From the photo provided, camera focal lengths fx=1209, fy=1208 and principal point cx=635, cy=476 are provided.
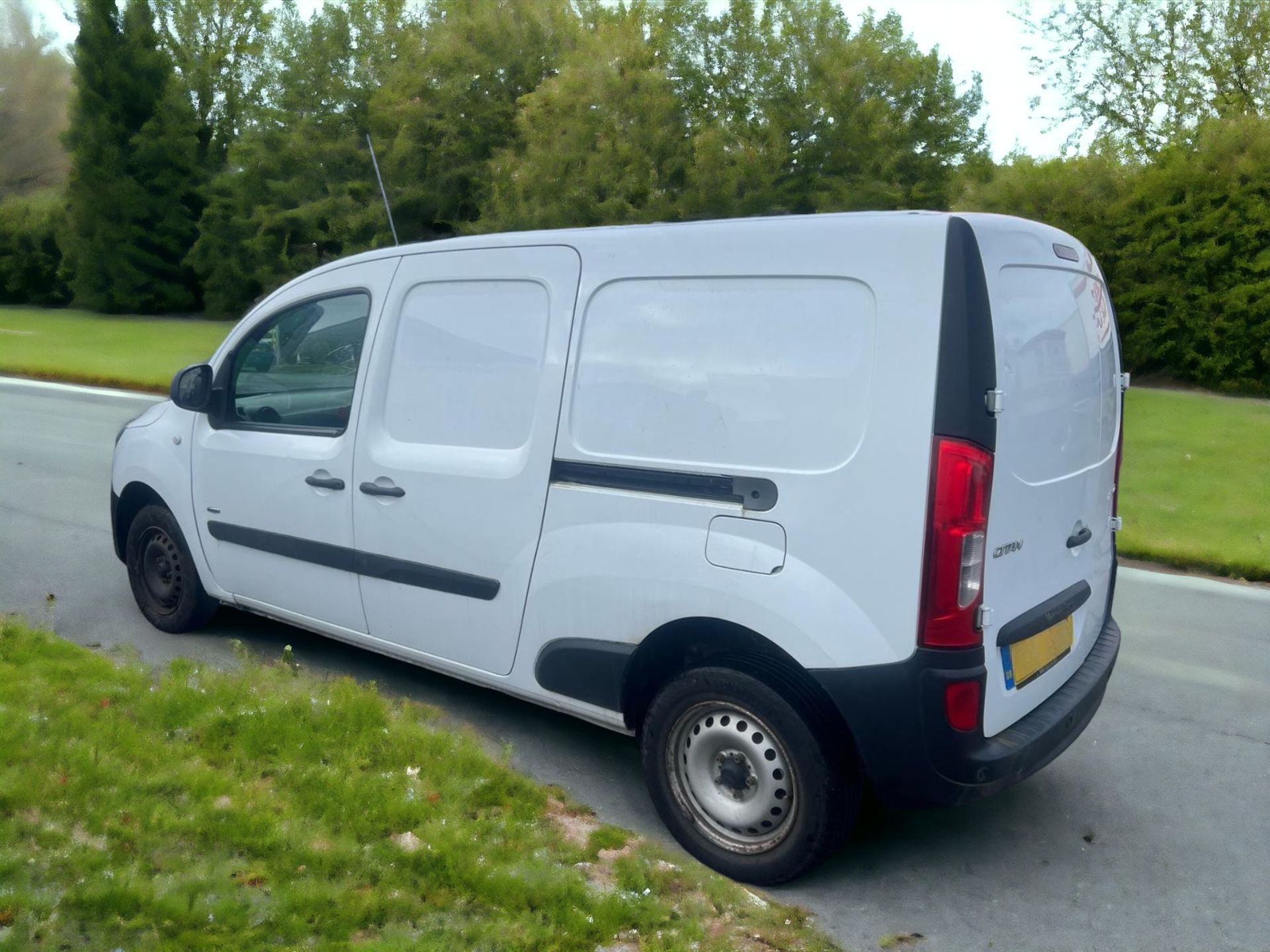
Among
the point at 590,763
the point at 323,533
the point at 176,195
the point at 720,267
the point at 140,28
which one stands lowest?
the point at 590,763

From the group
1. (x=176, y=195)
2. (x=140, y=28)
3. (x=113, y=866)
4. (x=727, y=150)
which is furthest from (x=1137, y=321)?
(x=140, y=28)

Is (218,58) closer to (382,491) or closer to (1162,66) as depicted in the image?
(1162,66)

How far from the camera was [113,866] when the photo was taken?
131 inches

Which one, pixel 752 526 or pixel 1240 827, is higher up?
pixel 752 526

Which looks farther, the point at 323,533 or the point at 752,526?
the point at 323,533

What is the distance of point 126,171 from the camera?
142 ft

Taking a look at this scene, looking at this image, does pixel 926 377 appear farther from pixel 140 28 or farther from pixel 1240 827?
pixel 140 28

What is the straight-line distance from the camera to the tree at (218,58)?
46.0 metres

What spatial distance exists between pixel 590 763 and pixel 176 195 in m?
43.6

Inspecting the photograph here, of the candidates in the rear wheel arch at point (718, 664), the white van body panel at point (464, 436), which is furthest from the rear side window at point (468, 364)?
the rear wheel arch at point (718, 664)

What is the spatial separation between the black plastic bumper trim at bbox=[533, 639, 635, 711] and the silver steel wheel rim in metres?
0.27

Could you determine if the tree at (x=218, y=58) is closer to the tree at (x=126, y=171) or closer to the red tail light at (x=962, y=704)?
the tree at (x=126, y=171)

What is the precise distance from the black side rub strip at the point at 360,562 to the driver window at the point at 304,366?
48 centimetres

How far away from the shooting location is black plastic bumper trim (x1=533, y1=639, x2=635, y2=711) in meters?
3.96
